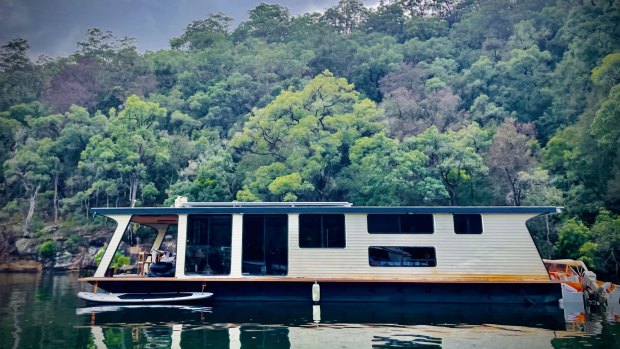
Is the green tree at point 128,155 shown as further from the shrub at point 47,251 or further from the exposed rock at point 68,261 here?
the exposed rock at point 68,261

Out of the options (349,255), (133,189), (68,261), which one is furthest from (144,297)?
(133,189)

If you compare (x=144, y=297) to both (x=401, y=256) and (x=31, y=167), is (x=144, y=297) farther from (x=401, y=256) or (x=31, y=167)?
(x=31, y=167)

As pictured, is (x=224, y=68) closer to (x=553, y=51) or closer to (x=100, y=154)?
(x=100, y=154)

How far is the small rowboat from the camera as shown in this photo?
13789 millimetres

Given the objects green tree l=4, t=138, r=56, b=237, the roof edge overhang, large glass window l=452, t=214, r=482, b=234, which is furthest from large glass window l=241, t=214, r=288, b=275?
green tree l=4, t=138, r=56, b=237

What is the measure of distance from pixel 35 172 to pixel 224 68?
2083 centimetres

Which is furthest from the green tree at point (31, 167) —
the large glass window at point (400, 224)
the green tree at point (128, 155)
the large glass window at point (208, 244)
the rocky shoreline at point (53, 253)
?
the large glass window at point (400, 224)

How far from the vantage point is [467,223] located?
49.1ft

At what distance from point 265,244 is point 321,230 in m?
1.70

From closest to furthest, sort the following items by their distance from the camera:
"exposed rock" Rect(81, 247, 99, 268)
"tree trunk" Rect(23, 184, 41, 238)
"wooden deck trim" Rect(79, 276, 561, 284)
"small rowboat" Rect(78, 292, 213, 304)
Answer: "small rowboat" Rect(78, 292, 213, 304), "wooden deck trim" Rect(79, 276, 561, 284), "exposed rock" Rect(81, 247, 99, 268), "tree trunk" Rect(23, 184, 41, 238)

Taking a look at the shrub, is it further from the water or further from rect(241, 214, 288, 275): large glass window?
rect(241, 214, 288, 275): large glass window

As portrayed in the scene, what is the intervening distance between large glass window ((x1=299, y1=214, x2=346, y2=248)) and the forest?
41.6 feet

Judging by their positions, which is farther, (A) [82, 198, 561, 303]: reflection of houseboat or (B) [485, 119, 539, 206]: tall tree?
(B) [485, 119, 539, 206]: tall tree

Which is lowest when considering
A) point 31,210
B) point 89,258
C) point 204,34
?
point 89,258
